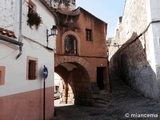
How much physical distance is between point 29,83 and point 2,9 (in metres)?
2.51

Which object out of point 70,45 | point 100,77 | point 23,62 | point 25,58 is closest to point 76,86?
point 100,77

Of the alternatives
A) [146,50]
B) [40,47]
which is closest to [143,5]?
[146,50]

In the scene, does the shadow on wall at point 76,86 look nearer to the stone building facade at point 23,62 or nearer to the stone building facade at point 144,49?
the stone building facade at point 144,49

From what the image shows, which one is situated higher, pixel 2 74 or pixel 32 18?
pixel 32 18

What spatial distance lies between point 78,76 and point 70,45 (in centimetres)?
280

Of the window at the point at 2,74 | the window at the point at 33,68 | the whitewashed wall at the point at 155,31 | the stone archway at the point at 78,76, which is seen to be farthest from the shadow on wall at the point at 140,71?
the window at the point at 2,74

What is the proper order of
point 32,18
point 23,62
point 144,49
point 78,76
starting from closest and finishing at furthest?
point 23,62 → point 32,18 → point 144,49 → point 78,76

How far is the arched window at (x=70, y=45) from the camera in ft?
34.9

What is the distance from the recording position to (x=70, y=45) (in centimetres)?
1081

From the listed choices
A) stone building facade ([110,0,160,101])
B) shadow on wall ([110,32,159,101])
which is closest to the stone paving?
shadow on wall ([110,32,159,101])

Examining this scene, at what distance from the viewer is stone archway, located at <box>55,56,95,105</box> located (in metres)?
10.6

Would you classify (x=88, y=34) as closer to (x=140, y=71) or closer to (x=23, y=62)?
(x=140, y=71)

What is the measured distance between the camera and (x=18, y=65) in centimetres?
494

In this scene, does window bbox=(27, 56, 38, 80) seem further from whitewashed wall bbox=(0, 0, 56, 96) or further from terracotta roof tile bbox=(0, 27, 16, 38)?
terracotta roof tile bbox=(0, 27, 16, 38)
